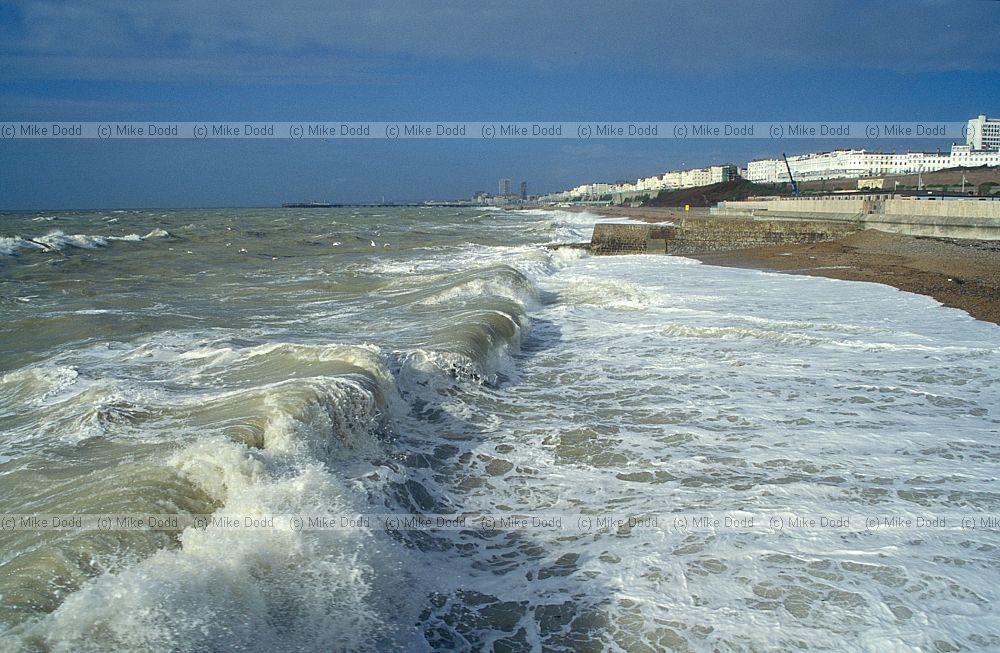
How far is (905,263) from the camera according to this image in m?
17.6

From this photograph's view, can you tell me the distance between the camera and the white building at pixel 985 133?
97.4 m

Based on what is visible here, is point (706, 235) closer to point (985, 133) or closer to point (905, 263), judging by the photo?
point (905, 263)

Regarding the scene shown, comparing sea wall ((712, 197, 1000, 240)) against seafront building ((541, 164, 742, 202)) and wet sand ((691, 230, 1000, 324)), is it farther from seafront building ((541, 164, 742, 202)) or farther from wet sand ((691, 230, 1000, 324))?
seafront building ((541, 164, 742, 202))

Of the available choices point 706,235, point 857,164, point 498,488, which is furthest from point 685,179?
point 498,488

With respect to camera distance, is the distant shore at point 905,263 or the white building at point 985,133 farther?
the white building at point 985,133

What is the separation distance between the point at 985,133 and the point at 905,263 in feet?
340

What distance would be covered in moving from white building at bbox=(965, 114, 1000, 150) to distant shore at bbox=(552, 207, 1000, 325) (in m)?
92.4

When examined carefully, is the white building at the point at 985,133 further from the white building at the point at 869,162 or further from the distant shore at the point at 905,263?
the distant shore at the point at 905,263

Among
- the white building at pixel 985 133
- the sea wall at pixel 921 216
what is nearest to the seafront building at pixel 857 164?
the white building at pixel 985 133

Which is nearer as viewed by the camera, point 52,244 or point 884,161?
point 52,244

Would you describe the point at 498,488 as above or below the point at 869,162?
below

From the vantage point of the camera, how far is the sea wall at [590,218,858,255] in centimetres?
2545

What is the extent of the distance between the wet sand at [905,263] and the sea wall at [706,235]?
123cm

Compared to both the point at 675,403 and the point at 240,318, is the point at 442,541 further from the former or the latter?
the point at 240,318
